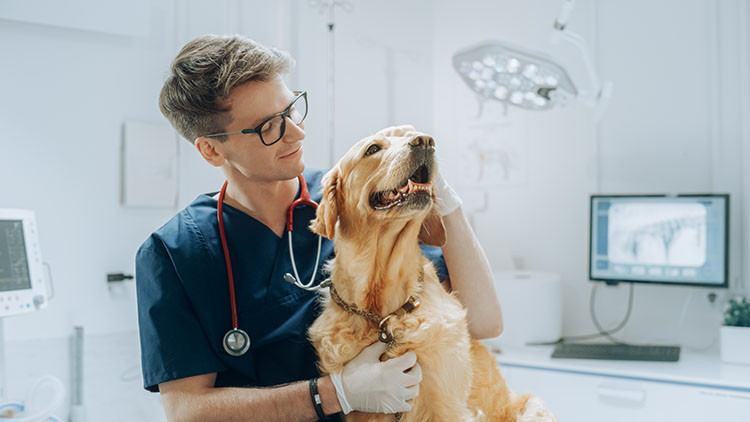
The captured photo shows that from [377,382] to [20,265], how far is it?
1.00 metres

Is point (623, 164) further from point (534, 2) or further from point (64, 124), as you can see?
point (64, 124)

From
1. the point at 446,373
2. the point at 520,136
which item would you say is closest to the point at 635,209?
the point at 520,136

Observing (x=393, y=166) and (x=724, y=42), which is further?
(x=724, y=42)

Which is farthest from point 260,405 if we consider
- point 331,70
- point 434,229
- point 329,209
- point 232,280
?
point 331,70

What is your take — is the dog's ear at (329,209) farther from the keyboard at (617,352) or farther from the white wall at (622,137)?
the white wall at (622,137)

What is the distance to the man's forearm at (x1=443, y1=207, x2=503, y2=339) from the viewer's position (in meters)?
1.28

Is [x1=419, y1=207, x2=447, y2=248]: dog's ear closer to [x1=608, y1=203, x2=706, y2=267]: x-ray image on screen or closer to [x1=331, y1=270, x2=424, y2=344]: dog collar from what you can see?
[x1=331, y1=270, x2=424, y2=344]: dog collar

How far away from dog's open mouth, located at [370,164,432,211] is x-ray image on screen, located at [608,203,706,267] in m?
1.81

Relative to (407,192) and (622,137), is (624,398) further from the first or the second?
(407,192)

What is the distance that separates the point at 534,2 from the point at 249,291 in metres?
2.44

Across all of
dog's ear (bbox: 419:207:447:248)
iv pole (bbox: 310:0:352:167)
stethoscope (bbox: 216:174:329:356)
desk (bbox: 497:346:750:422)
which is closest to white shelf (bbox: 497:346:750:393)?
desk (bbox: 497:346:750:422)

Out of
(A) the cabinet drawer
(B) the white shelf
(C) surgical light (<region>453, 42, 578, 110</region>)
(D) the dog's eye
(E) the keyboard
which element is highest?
(C) surgical light (<region>453, 42, 578, 110</region>)

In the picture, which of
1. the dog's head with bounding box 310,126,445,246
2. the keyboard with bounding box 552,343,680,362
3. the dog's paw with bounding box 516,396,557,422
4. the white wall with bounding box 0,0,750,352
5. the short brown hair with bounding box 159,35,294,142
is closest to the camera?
the dog's head with bounding box 310,126,445,246

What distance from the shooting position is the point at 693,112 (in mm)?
2602
